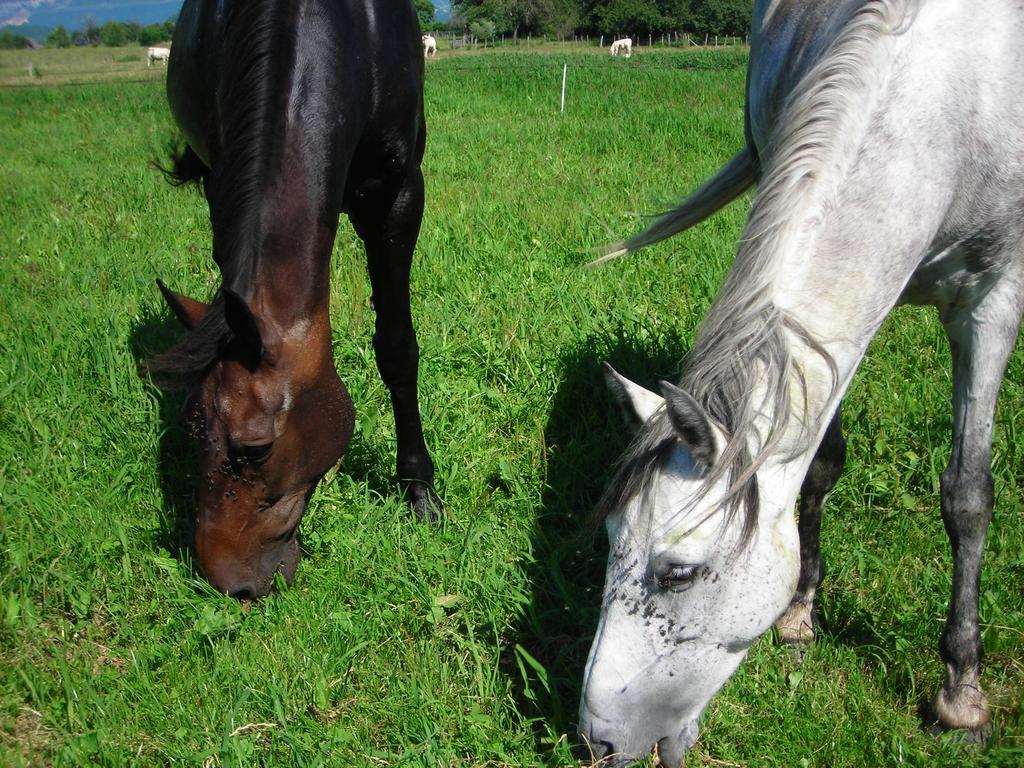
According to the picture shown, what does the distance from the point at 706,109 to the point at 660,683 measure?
32.7ft

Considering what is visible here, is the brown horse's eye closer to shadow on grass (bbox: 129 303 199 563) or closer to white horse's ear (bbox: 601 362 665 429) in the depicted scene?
shadow on grass (bbox: 129 303 199 563)

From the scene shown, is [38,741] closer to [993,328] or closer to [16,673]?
[16,673]

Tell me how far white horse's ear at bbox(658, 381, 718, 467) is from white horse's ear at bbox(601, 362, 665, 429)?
0.65 feet

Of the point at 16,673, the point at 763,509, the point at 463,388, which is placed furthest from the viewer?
the point at 463,388

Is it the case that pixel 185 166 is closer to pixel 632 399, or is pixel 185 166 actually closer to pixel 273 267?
pixel 273 267

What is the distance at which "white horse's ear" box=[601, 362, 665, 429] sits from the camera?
1.83m

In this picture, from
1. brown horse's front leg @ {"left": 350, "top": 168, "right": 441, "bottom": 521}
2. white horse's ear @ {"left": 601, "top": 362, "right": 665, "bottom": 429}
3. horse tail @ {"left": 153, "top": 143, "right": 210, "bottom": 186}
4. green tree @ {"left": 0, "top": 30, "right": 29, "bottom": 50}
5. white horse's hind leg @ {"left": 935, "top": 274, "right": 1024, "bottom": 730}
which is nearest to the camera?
white horse's ear @ {"left": 601, "top": 362, "right": 665, "bottom": 429}

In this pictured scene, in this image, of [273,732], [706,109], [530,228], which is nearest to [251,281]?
[273,732]

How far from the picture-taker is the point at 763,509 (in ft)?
5.80

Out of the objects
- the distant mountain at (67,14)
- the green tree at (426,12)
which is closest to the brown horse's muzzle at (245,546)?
the distant mountain at (67,14)

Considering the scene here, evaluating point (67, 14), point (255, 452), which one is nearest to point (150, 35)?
point (255, 452)

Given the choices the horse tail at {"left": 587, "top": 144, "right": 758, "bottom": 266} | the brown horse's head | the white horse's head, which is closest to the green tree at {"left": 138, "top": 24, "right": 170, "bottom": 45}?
the horse tail at {"left": 587, "top": 144, "right": 758, "bottom": 266}

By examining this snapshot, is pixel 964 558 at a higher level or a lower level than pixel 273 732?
higher

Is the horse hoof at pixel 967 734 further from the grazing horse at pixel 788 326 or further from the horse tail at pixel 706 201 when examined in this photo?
the horse tail at pixel 706 201
